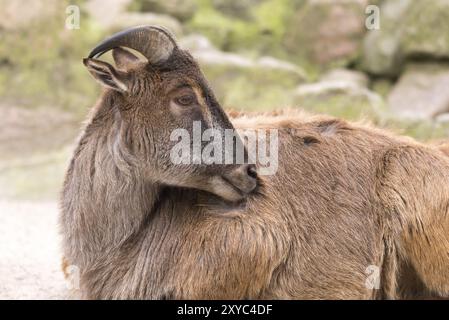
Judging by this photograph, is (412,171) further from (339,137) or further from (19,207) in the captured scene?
(19,207)

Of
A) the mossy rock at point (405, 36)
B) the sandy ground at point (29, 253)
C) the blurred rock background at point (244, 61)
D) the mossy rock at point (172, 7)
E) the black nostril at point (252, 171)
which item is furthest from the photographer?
the mossy rock at point (172, 7)

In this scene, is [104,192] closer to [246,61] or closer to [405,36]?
[246,61]

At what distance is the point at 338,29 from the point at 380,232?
1147 cm

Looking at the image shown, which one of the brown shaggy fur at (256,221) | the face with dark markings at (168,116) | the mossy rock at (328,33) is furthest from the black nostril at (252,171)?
the mossy rock at (328,33)

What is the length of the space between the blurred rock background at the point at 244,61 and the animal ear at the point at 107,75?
6711mm

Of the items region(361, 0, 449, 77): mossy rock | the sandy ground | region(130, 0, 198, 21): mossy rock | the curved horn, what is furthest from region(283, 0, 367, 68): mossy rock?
the curved horn

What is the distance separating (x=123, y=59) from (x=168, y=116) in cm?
61

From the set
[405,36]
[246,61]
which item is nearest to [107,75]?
[246,61]

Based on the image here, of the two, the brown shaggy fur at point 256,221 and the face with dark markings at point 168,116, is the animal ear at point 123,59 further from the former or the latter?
the brown shaggy fur at point 256,221

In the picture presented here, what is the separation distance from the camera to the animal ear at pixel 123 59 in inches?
250

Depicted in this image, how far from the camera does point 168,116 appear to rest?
6254 mm

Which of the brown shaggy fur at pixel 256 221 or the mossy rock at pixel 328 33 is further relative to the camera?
the mossy rock at pixel 328 33

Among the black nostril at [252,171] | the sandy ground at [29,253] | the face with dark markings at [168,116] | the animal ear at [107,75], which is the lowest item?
the sandy ground at [29,253]
